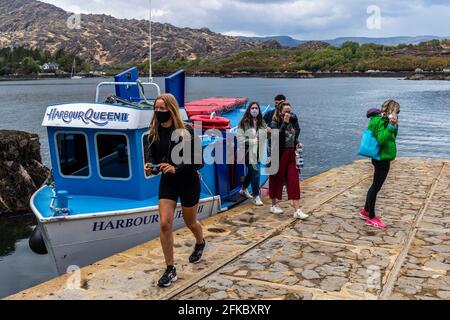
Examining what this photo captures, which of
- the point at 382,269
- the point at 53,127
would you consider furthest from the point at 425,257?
the point at 53,127

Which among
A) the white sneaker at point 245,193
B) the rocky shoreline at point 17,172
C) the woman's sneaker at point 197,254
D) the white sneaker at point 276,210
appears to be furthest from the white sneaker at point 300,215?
the rocky shoreline at point 17,172

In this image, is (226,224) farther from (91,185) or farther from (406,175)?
(406,175)

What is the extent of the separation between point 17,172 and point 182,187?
12944 millimetres

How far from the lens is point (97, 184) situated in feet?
31.7

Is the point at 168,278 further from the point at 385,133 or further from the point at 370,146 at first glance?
the point at 385,133

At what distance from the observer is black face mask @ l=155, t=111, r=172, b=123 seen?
6.05m

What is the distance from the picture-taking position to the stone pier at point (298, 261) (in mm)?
6379

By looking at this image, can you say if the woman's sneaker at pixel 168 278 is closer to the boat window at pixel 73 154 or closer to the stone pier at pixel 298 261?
the stone pier at pixel 298 261

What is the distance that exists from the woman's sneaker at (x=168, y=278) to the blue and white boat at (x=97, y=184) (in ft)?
7.99

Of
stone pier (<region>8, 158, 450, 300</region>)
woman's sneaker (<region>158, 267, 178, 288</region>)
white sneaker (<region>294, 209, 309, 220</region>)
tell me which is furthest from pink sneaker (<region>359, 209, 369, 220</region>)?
woman's sneaker (<region>158, 267, 178, 288</region>)

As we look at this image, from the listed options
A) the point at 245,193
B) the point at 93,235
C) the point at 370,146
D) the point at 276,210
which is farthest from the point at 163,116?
the point at 245,193

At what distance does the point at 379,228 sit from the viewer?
916 centimetres

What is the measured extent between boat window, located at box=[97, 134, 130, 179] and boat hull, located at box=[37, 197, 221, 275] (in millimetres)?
1008

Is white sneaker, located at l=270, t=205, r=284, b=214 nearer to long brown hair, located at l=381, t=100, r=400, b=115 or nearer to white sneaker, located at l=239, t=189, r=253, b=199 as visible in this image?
white sneaker, located at l=239, t=189, r=253, b=199
